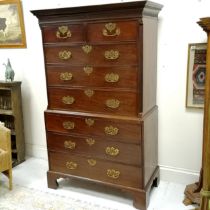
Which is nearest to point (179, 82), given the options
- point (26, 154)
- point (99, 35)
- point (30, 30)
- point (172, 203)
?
point (99, 35)

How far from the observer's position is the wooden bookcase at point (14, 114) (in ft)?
10.1

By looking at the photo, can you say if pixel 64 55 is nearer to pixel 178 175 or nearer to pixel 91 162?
pixel 91 162

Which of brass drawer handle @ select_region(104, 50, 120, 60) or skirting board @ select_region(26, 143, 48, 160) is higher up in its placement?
brass drawer handle @ select_region(104, 50, 120, 60)

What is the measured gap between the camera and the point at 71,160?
2553 mm

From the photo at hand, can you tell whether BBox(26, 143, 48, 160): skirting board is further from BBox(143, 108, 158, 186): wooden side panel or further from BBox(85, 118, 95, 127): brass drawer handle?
BBox(143, 108, 158, 186): wooden side panel

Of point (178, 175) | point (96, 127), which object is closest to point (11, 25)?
point (96, 127)

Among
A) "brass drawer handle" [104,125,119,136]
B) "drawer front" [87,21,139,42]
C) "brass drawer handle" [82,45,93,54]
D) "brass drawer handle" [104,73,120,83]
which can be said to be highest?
"drawer front" [87,21,139,42]

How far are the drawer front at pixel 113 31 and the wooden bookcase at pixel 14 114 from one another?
4.19 ft

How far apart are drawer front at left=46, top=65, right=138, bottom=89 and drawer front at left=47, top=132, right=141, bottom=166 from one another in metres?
0.48

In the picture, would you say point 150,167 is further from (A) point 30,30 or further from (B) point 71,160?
(A) point 30,30

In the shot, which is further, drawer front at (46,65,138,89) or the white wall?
the white wall

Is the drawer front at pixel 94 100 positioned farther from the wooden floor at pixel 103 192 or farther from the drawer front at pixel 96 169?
the wooden floor at pixel 103 192

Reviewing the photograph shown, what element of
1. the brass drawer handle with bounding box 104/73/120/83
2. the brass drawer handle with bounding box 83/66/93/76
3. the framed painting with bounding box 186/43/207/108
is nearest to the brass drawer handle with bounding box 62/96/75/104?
the brass drawer handle with bounding box 83/66/93/76

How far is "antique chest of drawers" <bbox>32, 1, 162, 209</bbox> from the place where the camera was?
82.7 inches
